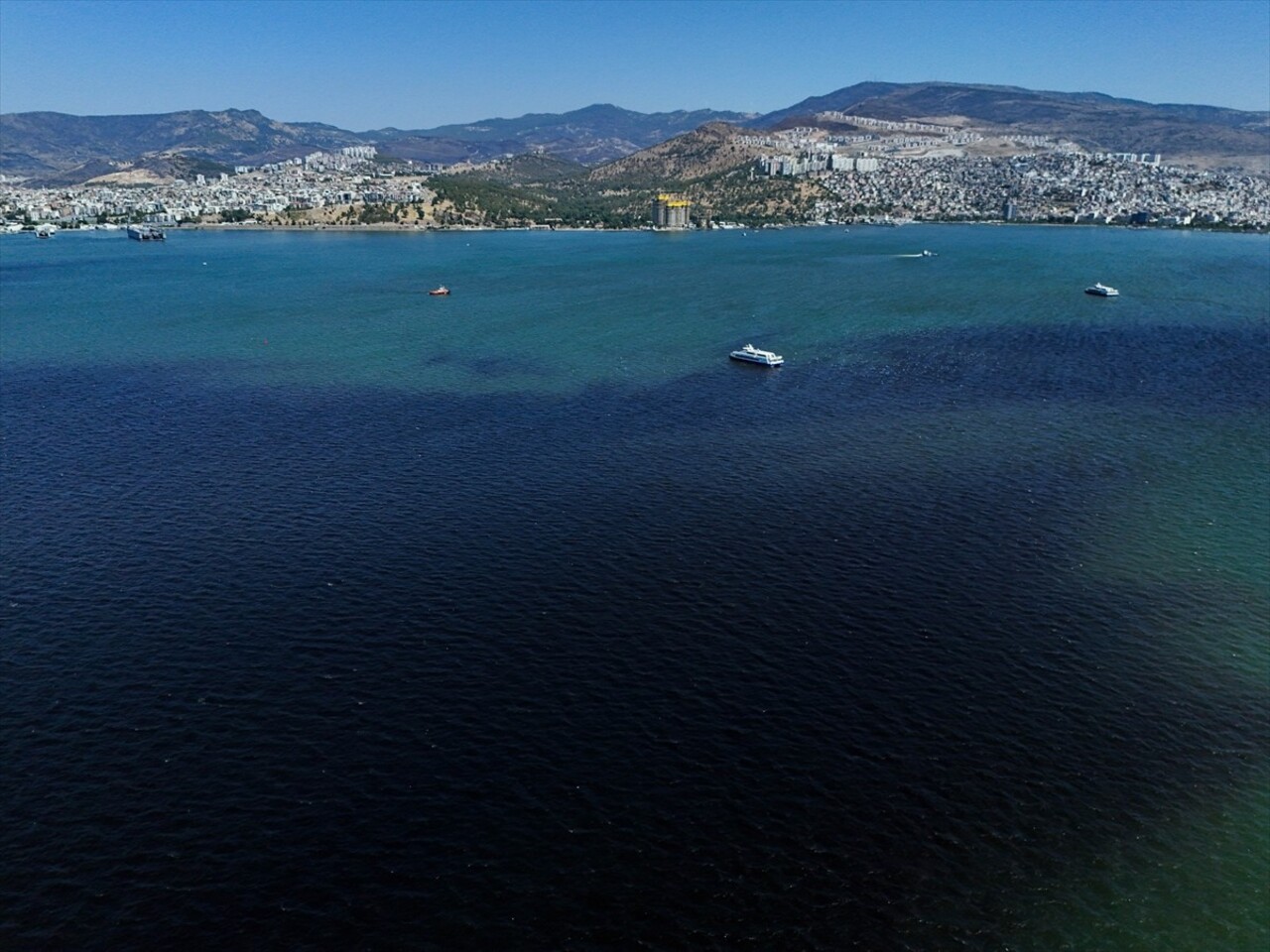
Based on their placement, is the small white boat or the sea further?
the small white boat

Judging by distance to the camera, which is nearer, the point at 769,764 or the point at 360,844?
the point at 360,844

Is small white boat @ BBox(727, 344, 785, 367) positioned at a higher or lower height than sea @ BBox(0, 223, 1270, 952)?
higher

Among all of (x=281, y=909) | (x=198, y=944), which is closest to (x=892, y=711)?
(x=281, y=909)

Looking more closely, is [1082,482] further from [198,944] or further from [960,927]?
[198,944]

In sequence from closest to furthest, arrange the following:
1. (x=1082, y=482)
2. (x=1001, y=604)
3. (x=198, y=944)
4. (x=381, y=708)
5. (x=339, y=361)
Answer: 1. (x=198, y=944)
2. (x=381, y=708)
3. (x=1001, y=604)
4. (x=1082, y=482)
5. (x=339, y=361)

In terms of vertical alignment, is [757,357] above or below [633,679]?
above
